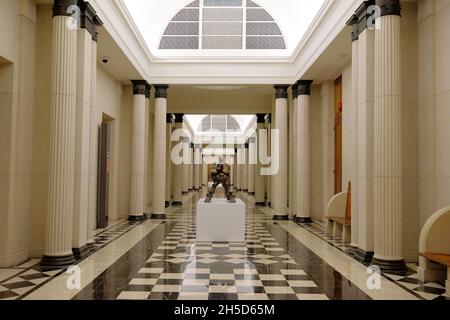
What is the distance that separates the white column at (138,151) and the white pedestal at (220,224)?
5.31m

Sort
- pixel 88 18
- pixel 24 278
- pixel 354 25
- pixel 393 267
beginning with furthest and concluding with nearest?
pixel 354 25, pixel 88 18, pixel 393 267, pixel 24 278

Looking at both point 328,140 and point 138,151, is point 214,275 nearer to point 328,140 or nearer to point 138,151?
point 138,151

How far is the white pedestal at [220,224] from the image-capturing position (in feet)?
35.3

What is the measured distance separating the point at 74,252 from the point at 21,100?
313 cm

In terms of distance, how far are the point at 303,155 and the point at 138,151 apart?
6.07m

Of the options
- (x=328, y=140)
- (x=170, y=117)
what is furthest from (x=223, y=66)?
(x=170, y=117)

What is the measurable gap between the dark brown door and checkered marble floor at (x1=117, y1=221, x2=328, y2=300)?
16.6 feet

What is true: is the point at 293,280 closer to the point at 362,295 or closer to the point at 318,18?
the point at 362,295

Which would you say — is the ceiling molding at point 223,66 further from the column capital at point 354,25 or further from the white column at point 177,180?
the white column at point 177,180

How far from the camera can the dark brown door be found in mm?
14461

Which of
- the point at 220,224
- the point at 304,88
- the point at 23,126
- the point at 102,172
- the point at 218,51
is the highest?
the point at 218,51

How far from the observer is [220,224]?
1081 centimetres

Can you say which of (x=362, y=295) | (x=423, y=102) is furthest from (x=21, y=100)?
(x=423, y=102)

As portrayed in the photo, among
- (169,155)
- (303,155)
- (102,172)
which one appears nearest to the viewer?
(102,172)
